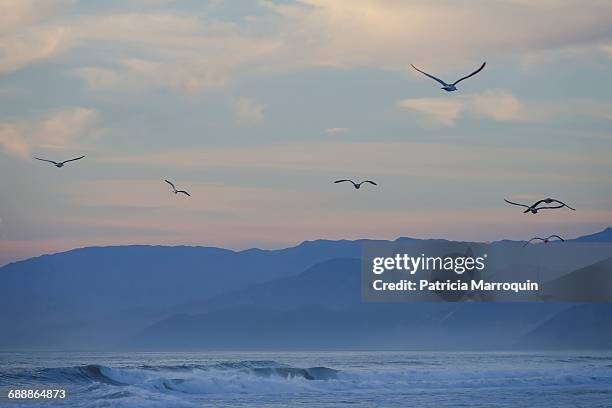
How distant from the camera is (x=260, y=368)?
235ft

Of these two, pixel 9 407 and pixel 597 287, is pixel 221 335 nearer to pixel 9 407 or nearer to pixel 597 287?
A: pixel 597 287

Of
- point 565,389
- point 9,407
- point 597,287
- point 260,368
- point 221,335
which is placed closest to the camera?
point 9,407

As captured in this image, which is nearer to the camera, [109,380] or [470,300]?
[109,380]

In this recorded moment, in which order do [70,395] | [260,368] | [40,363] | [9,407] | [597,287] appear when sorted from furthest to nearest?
[597,287] → [40,363] → [260,368] → [70,395] → [9,407]

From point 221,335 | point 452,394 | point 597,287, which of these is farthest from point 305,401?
point 221,335

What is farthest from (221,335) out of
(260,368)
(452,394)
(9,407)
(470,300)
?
(9,407)

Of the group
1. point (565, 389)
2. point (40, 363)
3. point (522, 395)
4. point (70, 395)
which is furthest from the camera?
point (40, 363)

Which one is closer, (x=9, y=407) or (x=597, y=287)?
(x=9, y=407)

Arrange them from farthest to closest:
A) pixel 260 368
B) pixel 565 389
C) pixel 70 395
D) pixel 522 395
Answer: pixel 260 368 → pixel 565 389 → pixel 522 395 → pixel 70 395

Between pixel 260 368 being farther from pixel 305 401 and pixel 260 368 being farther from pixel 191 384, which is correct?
pixel 305 401

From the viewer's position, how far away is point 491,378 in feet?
238

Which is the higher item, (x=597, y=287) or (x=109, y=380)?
(x=597, y=287)

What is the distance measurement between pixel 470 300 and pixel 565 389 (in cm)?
10734

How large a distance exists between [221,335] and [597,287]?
50328mm
